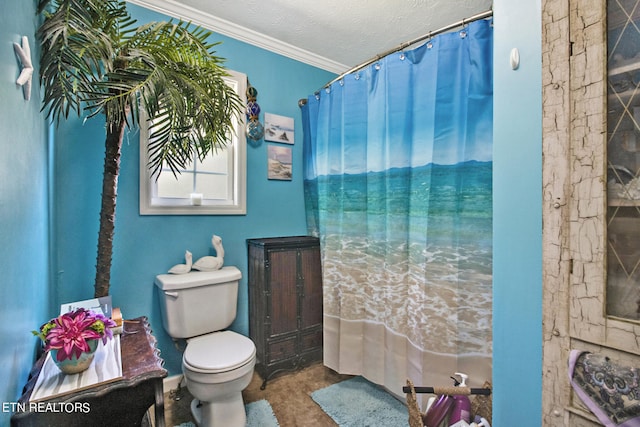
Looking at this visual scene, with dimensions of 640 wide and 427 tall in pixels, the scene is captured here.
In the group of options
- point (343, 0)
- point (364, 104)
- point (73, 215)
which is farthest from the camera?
point (364, 104)

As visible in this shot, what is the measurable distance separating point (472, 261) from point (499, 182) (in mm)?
554

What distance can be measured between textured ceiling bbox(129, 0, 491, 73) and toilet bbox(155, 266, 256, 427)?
5.65ft

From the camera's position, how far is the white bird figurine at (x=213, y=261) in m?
1.90

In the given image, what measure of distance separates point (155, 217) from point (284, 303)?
1.04m

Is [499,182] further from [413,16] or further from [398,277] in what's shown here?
[413,16]

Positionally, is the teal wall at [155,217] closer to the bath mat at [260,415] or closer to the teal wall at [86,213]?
the teal wall at [86,213]

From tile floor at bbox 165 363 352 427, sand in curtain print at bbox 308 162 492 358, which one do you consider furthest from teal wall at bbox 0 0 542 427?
tile floor at bbox 165 363 352 427

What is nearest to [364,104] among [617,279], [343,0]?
[343,0]

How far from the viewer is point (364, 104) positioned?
1.88 metres

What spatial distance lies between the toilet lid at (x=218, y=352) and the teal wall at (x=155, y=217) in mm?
412

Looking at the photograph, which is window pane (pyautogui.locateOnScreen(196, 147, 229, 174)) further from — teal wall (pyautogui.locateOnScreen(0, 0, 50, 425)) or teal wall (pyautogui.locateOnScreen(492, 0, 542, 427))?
teal wall (pyautogui.locateOnScreen(492, 0, 542, 427))

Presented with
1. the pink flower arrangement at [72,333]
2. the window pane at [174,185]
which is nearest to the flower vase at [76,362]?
the pink flower arrangement at [72,333]

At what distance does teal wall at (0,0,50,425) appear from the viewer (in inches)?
27.6

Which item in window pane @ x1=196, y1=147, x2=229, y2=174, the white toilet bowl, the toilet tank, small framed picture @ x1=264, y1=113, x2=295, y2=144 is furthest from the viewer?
small framed picture @ x1=264, y1=113, x2=295, y2=144
